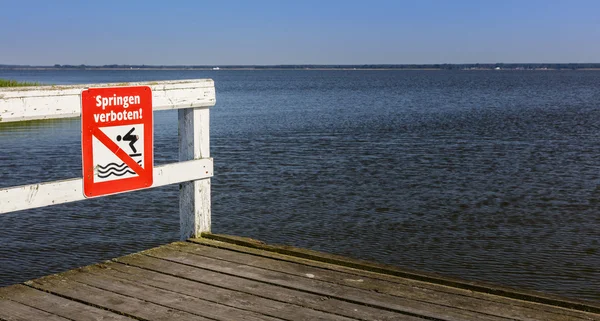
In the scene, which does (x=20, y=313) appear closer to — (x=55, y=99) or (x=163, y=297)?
(x=163, y=297)

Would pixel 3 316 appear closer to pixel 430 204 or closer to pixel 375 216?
pixel 375 216

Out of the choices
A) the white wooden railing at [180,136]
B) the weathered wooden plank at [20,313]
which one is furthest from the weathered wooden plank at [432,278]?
the weathered wooden plank at [20,313]

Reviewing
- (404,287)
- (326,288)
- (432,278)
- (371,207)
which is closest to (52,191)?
(326,288)

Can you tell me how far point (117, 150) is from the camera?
534cm

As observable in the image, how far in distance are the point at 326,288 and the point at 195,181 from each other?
5.34 ft

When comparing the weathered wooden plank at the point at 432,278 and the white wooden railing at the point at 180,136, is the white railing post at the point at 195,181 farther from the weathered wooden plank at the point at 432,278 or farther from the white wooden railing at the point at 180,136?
the weathered wooden plank at the point at 432,278

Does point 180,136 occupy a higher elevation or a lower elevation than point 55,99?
lower

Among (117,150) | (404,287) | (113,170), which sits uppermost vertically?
(117,150)

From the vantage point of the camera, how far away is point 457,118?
37875mm

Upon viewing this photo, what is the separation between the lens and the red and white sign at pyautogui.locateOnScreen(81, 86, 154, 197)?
5.12 metres

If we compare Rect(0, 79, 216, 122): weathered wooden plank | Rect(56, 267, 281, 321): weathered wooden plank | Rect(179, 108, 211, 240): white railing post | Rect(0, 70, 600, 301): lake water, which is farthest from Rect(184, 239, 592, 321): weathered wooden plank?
Rect(0, 70, 600, 301): lake water

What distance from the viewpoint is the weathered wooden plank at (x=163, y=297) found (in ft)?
14.9

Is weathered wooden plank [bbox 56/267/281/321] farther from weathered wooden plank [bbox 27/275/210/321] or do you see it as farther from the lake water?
the lake water

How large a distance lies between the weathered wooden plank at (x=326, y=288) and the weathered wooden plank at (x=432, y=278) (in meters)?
0.45
